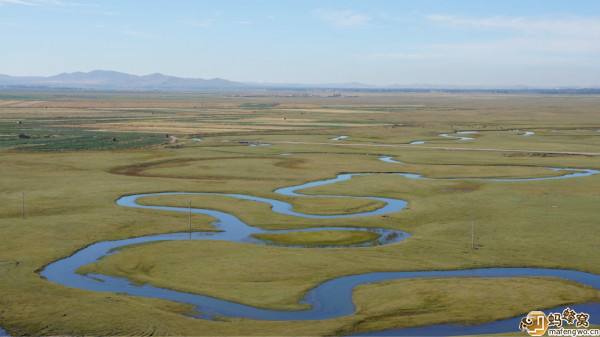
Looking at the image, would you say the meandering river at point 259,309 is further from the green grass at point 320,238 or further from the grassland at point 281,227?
the green grass at point 320,238

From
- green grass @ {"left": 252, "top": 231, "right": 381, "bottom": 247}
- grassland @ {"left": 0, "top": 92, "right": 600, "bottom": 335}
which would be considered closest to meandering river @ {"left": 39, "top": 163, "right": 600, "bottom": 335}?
grassland @ {"left": 0, "top": 92, "right": 600, "bottom": 335}

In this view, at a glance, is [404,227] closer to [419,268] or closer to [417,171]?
[419,268]

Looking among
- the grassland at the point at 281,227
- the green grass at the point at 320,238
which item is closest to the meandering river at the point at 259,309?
the grassland at the point at 281,227

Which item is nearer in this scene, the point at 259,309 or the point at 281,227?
the point at 259,309

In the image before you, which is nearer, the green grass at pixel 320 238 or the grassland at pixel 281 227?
the grassland at pixel 281 227

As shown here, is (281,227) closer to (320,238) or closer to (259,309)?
(320,238)

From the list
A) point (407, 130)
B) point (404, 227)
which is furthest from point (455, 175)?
point (407, 130)

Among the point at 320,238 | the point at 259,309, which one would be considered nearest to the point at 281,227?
the point at 320,238

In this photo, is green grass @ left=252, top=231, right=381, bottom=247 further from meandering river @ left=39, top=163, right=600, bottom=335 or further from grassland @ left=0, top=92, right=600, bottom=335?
meandering river @ left=39, top=163, right=600, bottom=335

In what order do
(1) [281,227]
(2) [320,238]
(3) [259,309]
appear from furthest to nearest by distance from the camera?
(1) [281,227] < (2) [320,238] < (3) [259,309]
